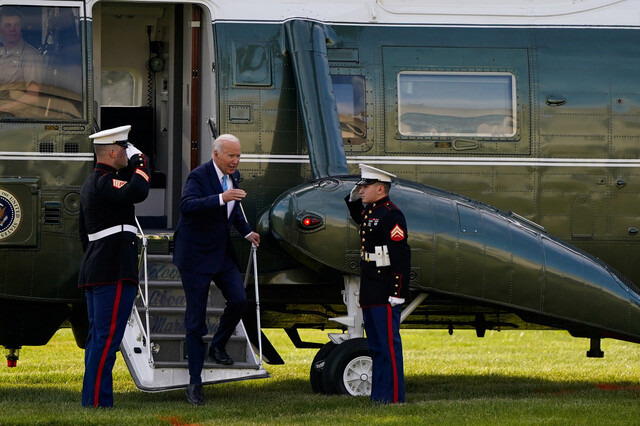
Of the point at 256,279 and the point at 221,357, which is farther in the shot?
the point at 256,279

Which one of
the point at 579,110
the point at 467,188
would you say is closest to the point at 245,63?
the point at 467,188

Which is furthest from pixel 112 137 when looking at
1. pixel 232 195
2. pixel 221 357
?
pixel 221 357

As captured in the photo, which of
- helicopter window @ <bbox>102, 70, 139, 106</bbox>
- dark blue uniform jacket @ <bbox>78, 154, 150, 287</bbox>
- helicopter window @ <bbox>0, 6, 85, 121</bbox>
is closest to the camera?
dark blue uniform jacket @ <bbox>78, 154, 150, 287</bbox>

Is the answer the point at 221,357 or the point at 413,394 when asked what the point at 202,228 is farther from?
the point at 413,394

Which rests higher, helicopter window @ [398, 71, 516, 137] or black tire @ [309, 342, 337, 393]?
helicopter window @ [398, 71, 516, 137]

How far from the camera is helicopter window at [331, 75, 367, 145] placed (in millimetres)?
10102

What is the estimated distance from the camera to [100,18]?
417 inches

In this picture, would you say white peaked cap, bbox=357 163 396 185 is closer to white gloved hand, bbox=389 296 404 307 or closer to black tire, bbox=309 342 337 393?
white gloved hand, bbox=389 296 404 307

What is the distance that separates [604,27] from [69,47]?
4782mm

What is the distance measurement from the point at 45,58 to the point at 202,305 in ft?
9.06

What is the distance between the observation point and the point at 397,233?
8.45 metres

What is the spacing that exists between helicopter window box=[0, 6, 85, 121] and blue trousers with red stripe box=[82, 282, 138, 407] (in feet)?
6.67

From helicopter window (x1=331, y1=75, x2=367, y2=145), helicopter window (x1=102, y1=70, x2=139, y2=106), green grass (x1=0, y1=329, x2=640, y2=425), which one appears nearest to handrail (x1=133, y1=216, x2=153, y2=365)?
green grass (x1=0, y1=329, x2=640, y2=425)

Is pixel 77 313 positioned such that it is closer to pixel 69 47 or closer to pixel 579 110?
pixel 69 47
